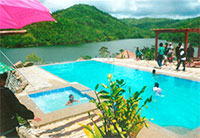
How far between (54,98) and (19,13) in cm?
475

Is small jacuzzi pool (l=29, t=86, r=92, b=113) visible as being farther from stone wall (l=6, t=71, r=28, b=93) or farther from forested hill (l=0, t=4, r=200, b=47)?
forested hill (l=0, t=4, r=200, b=47)

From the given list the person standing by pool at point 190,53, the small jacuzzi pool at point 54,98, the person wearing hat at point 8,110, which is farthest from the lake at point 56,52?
the person wearing hat at point 8,110

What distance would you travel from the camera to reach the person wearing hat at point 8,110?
1.89 m

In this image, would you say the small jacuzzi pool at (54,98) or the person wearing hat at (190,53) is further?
the person wearing hat at (190,53)

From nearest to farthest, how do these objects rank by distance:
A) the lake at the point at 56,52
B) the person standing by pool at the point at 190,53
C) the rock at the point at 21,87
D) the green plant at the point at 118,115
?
the green plant at the point at 118,115 < the rock at the point at 21,87 < the person standing by pool at the point at 190,53 < the lake at the point at 56,52

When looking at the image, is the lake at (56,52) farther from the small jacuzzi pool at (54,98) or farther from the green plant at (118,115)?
the green plant at (118,115)

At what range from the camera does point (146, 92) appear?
7.96 meters

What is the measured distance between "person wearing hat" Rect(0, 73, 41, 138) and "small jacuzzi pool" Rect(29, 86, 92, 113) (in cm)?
415

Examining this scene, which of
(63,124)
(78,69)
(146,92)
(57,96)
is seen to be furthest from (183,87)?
(78,69)

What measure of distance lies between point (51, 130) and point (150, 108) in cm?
395

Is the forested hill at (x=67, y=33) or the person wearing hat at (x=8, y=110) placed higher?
the forested hill at (x=67, y=33)

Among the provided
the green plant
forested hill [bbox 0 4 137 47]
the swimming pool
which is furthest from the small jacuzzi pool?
forested hill [bbox 0 4 137 47]

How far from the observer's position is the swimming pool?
18.4 feet

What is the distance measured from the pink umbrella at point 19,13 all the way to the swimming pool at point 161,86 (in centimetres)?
455
